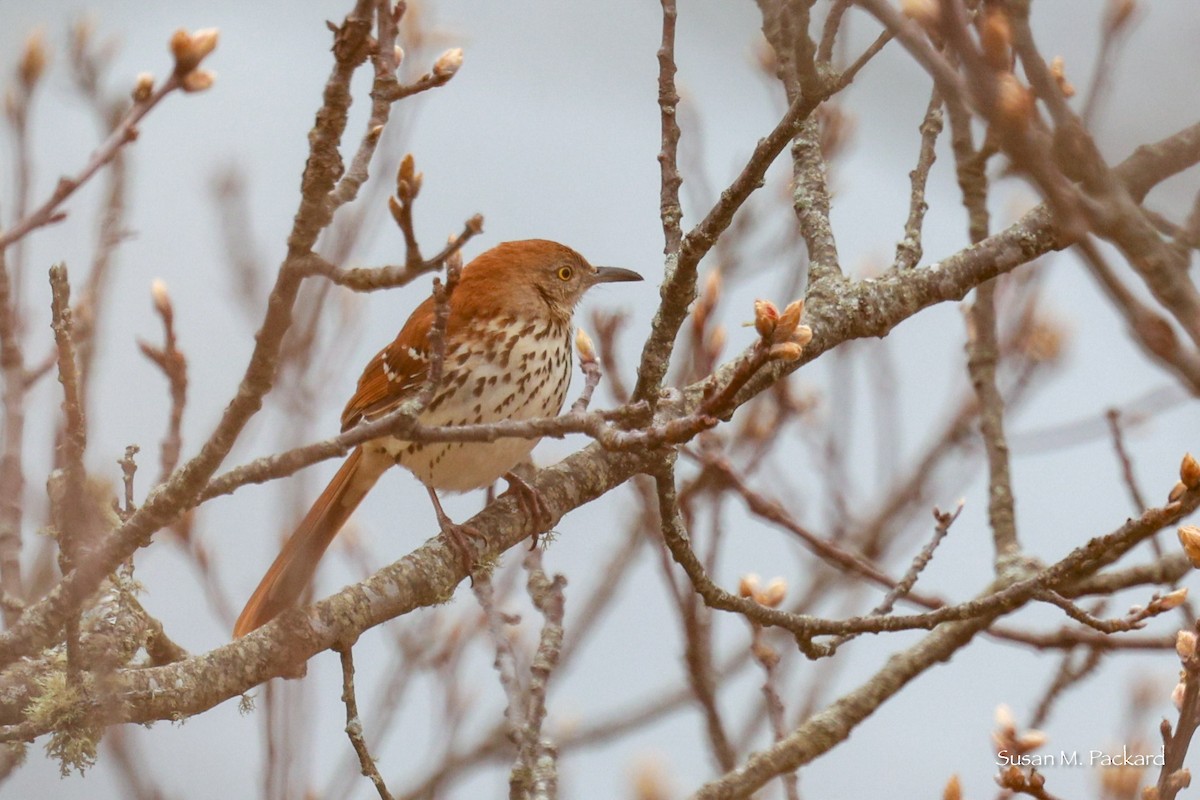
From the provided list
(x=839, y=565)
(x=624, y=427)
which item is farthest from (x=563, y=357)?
(x=624, y=427)

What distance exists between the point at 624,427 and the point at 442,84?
60 centimetres

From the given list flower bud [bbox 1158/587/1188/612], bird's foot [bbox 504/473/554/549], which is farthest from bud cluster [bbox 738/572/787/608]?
flower bud [bbox 1158/587/1188/612]

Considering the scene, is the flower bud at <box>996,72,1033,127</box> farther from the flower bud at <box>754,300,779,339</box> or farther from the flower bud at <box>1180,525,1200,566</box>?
the flower bud at <box>1180,525,1200,566</box>

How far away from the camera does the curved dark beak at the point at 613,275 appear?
420 cm

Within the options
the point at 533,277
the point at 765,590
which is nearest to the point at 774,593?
the point at 765,590

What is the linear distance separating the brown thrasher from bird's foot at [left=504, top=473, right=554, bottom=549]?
18 cm

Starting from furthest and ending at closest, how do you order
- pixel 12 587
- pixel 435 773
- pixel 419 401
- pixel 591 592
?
pixel 591 592 → pixel 435 773 → pixel 12 587 → pixel 419 401

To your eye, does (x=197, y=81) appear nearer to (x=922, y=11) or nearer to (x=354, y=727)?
(x=922, y=11)

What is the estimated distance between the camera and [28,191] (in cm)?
295

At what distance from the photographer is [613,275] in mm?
4219

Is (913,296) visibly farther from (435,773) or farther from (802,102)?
(435,773)

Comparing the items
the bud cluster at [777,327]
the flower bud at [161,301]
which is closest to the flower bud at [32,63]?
the flower bud at [161,301]

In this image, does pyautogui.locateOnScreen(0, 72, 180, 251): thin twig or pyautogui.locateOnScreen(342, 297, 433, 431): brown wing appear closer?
pyautogui.locateOnScreen(0, 72, 180, 251): thin twig

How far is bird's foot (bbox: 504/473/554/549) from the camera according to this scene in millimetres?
2891
